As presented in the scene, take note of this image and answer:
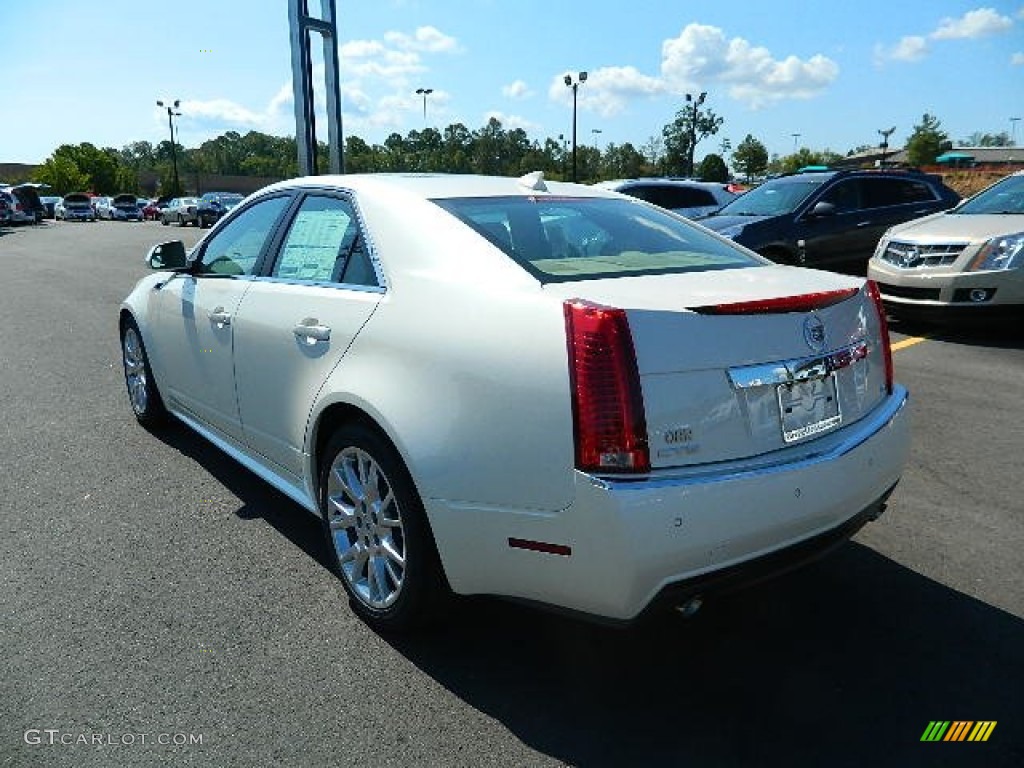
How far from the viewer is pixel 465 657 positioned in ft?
8.82

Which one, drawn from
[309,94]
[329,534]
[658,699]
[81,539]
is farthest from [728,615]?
[309,94]

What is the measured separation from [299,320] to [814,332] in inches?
75.3

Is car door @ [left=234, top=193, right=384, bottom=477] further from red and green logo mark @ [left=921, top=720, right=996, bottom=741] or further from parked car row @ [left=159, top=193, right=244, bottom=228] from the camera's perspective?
parked car row @ [left=159, top=193, right=244, bottom=228]

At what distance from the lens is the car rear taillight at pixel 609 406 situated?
208 cm

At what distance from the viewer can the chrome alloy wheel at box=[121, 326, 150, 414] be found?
5.07 meters

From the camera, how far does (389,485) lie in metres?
2.62

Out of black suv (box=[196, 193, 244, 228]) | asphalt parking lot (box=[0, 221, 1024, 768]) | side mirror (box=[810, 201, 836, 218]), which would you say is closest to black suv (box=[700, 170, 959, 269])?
side mirror (box=[810, 201, 836, 218])

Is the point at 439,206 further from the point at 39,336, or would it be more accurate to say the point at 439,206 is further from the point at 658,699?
the point at 39,336

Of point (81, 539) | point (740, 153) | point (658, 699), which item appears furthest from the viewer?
point (740, 153)

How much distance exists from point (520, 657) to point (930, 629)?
1.46m

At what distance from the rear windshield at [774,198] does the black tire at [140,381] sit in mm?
7540

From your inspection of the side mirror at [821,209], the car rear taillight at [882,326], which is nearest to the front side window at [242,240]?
the car rear taillight at [882,326]

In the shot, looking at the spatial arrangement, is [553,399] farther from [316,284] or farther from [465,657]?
[316,284]

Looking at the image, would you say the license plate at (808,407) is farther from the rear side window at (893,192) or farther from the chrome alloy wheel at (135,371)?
the rear side window at (893,192)
